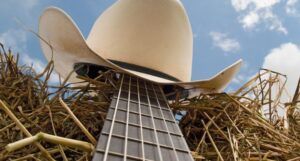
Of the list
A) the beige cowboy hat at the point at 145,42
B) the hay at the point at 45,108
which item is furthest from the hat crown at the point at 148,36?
the hay at the point at 45,108

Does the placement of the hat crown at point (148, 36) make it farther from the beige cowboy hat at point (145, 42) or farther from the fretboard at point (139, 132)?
the fretboard at point (139, 132)

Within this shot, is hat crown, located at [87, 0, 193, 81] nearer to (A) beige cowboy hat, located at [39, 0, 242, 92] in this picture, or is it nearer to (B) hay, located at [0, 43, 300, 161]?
(A) beige cowboy hat, located at [39, 0, 242, 92]

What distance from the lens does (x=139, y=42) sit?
5.47 feet

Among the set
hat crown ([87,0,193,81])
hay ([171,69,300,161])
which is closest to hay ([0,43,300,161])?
hay ([171,69,300,161])

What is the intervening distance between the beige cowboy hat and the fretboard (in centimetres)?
40

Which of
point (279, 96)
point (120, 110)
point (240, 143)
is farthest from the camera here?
point (279, 96)

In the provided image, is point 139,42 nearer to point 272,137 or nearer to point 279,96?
point 279,96

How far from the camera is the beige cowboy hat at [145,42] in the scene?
1576 mm

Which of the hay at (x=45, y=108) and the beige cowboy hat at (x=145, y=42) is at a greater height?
the beige cowboy hat at (x=145, y=42)

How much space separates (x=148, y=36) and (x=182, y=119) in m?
0.60

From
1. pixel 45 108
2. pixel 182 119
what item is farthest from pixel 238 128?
pixel 45 108

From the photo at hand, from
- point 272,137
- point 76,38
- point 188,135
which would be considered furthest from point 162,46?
point 272,137

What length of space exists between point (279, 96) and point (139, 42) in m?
0.60

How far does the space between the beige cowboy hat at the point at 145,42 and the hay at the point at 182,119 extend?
20cm
